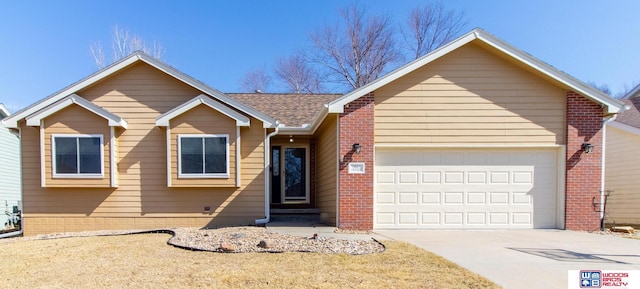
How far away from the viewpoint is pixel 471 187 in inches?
338

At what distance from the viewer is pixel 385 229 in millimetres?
8430

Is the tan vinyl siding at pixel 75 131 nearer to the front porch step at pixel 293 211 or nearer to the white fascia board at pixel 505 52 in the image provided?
the front porch step at pixel 293 211

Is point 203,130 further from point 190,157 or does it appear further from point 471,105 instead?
point 471,105

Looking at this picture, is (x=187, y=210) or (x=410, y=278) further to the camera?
(x=187, y=210)

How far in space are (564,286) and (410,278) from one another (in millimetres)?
1863

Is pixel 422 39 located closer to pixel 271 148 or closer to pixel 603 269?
pixel 271 148

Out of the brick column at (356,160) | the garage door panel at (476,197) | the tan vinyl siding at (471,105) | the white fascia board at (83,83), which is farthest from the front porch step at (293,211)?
the white fascia board at (83,83)

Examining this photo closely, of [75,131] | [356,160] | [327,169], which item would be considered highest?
[75,131]

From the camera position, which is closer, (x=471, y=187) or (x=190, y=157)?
(x=471, y=187)

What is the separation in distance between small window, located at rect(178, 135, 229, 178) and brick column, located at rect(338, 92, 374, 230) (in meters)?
3.16

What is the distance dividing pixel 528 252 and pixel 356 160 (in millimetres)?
3965

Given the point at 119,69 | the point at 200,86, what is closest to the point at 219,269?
the point at 200,86

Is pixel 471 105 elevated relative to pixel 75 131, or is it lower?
elevated

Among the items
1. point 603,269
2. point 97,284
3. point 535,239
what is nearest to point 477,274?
point 603,269
